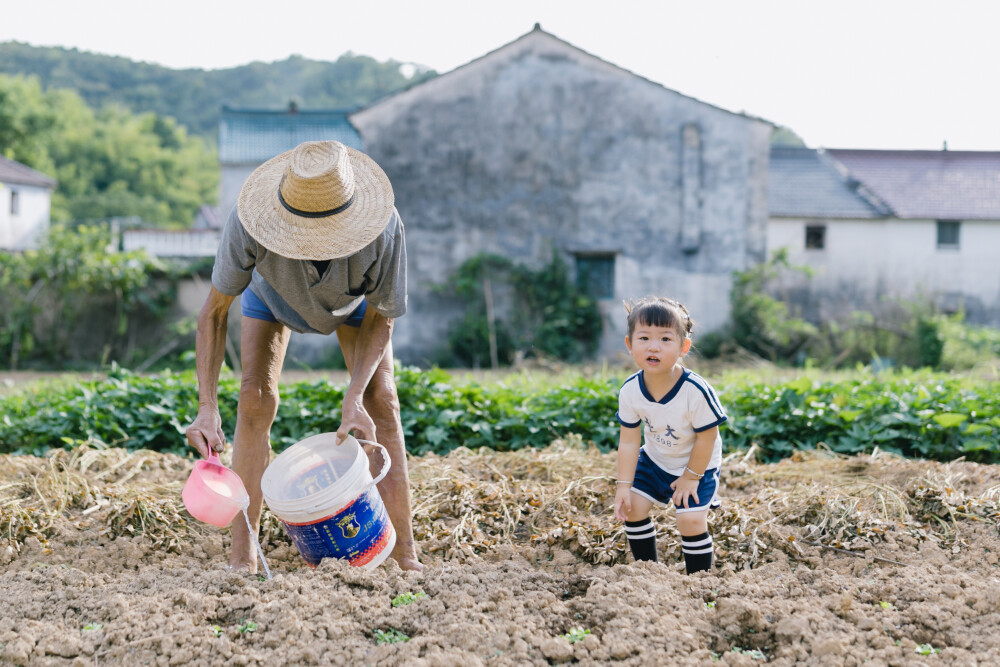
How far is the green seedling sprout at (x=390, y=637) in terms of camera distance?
2274mm

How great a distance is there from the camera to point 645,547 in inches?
116

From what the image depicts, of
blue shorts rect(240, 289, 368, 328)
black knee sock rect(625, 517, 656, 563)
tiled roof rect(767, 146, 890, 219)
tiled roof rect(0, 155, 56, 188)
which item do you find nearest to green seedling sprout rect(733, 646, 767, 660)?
black knee sock rect(625, 517, 656, 563)

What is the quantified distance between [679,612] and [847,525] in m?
1.22

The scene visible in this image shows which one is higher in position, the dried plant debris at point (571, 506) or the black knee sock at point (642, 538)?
the black knee sock at point (642, 538)

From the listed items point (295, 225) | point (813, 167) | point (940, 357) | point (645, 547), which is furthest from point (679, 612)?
point (813, 167)

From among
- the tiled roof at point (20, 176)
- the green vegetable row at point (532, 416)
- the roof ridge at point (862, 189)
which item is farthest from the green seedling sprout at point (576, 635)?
the tiled roof at point (20, 176)

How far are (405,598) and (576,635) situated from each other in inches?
23.1

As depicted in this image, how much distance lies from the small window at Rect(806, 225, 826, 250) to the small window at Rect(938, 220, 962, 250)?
121 inches

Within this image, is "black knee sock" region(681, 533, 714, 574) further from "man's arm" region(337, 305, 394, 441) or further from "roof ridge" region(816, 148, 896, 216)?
"roof ridge" region(816, 148, 896, 216)

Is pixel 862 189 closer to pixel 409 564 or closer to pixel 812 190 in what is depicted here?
pixel 812 190

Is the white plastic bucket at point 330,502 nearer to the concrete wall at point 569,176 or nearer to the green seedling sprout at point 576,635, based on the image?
the green seedling sprout at point 576,635

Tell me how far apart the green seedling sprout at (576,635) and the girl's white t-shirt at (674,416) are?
0.79 m

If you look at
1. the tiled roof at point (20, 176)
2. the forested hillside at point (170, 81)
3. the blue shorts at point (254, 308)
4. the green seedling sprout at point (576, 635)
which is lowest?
the green seedling sprout at point (576, 635)

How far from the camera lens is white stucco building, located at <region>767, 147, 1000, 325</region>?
17984 mm
